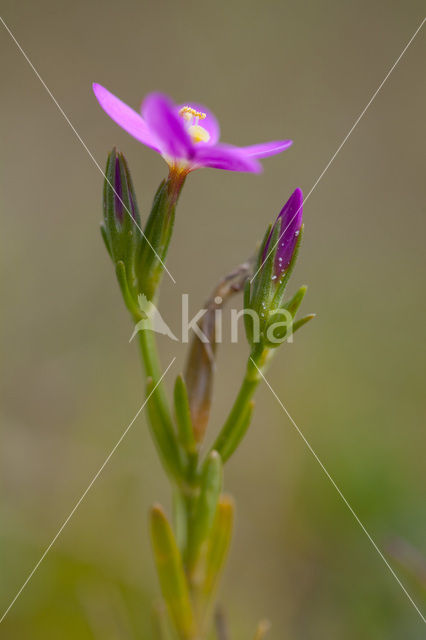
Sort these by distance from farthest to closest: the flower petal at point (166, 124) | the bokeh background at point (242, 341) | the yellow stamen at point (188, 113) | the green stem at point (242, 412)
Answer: the bokeh background at point (242, 341) → the yellow stamen at point (188, 113) → the green stem at point (242, 412) → the flower petal at point (166, 124)

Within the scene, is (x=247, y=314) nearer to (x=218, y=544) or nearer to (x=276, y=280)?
(x=276, y=280)

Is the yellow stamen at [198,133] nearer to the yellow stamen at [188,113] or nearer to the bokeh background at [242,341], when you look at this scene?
the yellow stamen at [188,113]

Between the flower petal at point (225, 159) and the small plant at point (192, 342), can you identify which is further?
the small plant at point (192, 342)

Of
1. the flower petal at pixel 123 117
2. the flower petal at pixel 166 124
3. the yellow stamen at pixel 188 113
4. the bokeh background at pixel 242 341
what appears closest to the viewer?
the flower petal at pixel 166 124

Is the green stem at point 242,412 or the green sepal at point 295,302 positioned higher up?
the green sepal at point 295,302

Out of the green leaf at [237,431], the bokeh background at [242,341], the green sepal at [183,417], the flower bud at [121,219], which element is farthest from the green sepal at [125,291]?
the bokeh background at [242,341]

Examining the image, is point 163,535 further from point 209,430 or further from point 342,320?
→ point 342,320

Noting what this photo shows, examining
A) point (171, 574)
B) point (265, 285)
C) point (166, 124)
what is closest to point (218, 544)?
point (171, 574)
